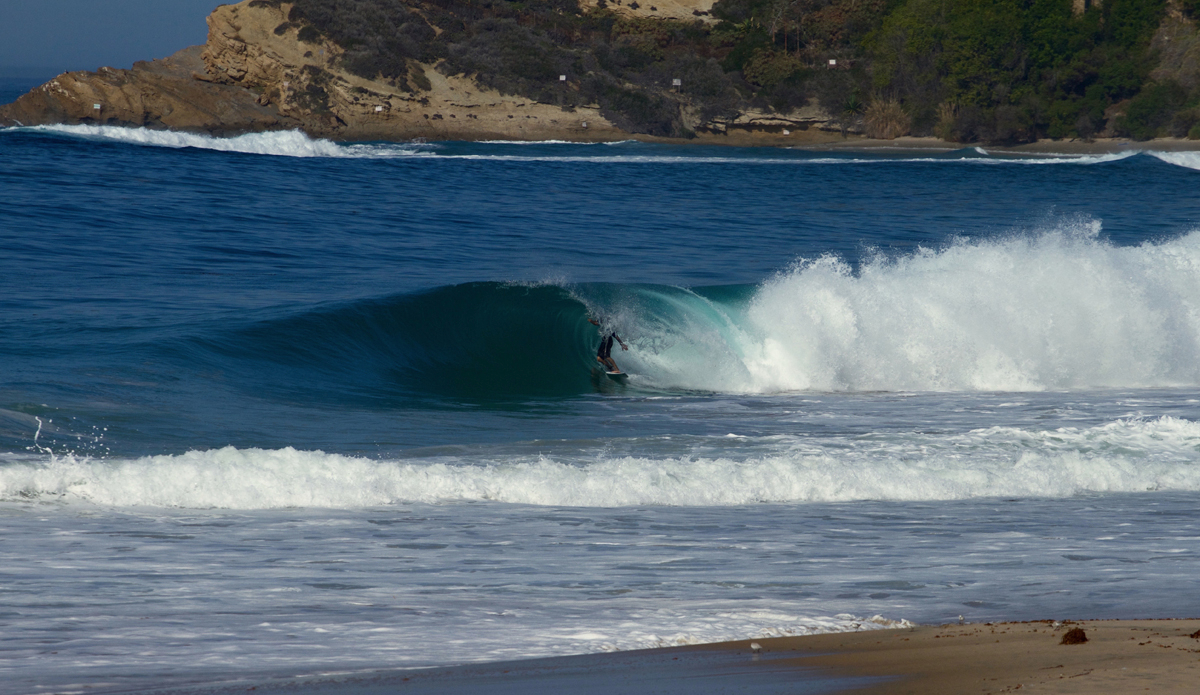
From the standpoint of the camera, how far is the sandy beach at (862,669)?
3457 millimetres

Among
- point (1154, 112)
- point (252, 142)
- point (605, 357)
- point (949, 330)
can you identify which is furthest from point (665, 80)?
point (605, 357)

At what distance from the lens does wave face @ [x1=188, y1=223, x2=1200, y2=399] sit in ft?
41.9

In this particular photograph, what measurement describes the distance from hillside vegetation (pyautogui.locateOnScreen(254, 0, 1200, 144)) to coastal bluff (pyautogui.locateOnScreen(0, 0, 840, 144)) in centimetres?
78

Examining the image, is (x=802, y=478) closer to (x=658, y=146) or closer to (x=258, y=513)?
(x=258, y=513)

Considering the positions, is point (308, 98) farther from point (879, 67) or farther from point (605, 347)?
point (605, 347)

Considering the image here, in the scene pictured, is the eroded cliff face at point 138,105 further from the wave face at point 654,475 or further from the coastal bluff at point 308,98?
the wave face at point 654,475

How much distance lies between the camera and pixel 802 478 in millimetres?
7859

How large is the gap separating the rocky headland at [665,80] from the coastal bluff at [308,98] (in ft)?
0.49

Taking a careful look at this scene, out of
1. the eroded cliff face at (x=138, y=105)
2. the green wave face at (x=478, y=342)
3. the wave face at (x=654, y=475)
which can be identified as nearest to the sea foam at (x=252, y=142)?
the eroded cliff face at (x=138, y=105)

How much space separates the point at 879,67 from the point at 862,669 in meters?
86.1

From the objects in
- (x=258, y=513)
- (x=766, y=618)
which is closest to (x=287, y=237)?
(x=258, y=513)

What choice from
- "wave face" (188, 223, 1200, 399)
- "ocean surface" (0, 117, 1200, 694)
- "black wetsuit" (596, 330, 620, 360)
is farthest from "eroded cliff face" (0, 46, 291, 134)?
"black wetsuit" (596, 330, 620, 360)

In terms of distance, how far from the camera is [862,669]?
148 inches

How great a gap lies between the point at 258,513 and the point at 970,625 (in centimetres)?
452
